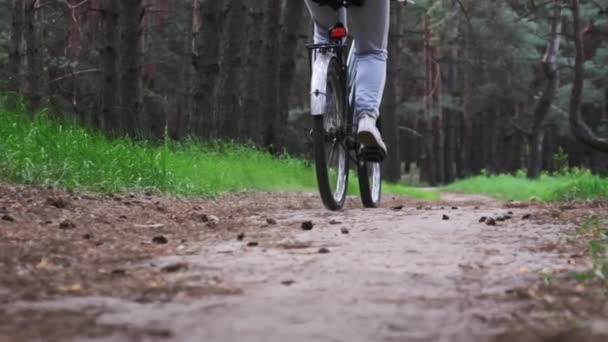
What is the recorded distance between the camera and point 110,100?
1025 centimetres

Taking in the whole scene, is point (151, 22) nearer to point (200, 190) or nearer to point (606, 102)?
point (606, 102)

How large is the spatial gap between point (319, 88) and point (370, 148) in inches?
25.4

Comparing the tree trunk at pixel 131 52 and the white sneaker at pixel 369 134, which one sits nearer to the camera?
the white sneaker at pixel 369 134

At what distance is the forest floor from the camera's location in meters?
1.85

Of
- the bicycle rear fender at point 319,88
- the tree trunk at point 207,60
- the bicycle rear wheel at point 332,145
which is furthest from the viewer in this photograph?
the tree trunk at point 207,60

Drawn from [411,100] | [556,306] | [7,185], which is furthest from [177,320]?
Answer: [411,100]

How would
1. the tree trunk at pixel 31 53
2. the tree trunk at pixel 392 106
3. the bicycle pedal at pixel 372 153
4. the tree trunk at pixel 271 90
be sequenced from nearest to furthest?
the bicycle pedal at pixel 372 153
the tree trunk at pixel 31 53
the tree trunk at pixel 271 90
the tree trunk at pixel 392 106

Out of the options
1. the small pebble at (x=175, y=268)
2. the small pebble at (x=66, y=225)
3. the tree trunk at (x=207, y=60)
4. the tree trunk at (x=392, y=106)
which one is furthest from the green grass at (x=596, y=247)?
the tree trunk at (x=392, y=106)

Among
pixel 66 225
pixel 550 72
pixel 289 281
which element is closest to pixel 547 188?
pixel 550 72

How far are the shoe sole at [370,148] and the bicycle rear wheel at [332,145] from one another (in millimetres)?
224

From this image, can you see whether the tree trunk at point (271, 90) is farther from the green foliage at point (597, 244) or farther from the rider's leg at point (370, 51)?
the green foliage at point (597, 244)

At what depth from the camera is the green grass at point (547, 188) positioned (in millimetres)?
10142

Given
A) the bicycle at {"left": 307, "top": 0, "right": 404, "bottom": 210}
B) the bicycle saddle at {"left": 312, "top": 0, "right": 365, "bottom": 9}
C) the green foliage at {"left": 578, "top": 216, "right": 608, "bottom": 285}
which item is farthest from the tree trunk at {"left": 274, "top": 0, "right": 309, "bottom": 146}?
the green foliage at {"left": 578, "top": 216, "right": 608, "bottom": 285}

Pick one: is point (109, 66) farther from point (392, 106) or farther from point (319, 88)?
point (392, 106)
